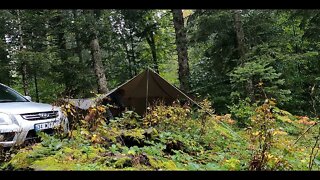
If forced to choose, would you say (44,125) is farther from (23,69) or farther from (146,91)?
(23,69)

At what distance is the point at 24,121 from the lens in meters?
4.93

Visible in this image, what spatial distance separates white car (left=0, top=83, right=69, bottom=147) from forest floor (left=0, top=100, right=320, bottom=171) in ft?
1.34

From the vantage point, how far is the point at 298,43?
12.6m

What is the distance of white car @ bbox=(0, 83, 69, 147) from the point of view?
15.4ft

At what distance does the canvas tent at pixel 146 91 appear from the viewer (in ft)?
26.9

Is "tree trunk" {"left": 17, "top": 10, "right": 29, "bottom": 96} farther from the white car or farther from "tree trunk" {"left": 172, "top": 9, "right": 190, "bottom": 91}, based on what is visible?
the white car

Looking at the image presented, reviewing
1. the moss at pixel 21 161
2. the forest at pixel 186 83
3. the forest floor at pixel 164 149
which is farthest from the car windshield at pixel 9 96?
the moss at pixel 21 161

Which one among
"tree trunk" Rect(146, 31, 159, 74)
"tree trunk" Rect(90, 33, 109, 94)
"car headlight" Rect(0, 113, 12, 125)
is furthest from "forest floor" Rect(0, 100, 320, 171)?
"tree trunk" Rect(146, 31, 159, 74)

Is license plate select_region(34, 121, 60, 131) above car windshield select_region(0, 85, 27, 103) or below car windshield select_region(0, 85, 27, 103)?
below

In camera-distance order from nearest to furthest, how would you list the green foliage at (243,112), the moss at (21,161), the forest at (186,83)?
the moss at (21,161), the forest at (186,83), the green foliage at (243,112)

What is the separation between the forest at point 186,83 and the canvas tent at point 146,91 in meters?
0.62

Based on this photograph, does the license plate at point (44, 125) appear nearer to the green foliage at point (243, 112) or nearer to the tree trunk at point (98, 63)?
the green foliage at point (243, 112)
